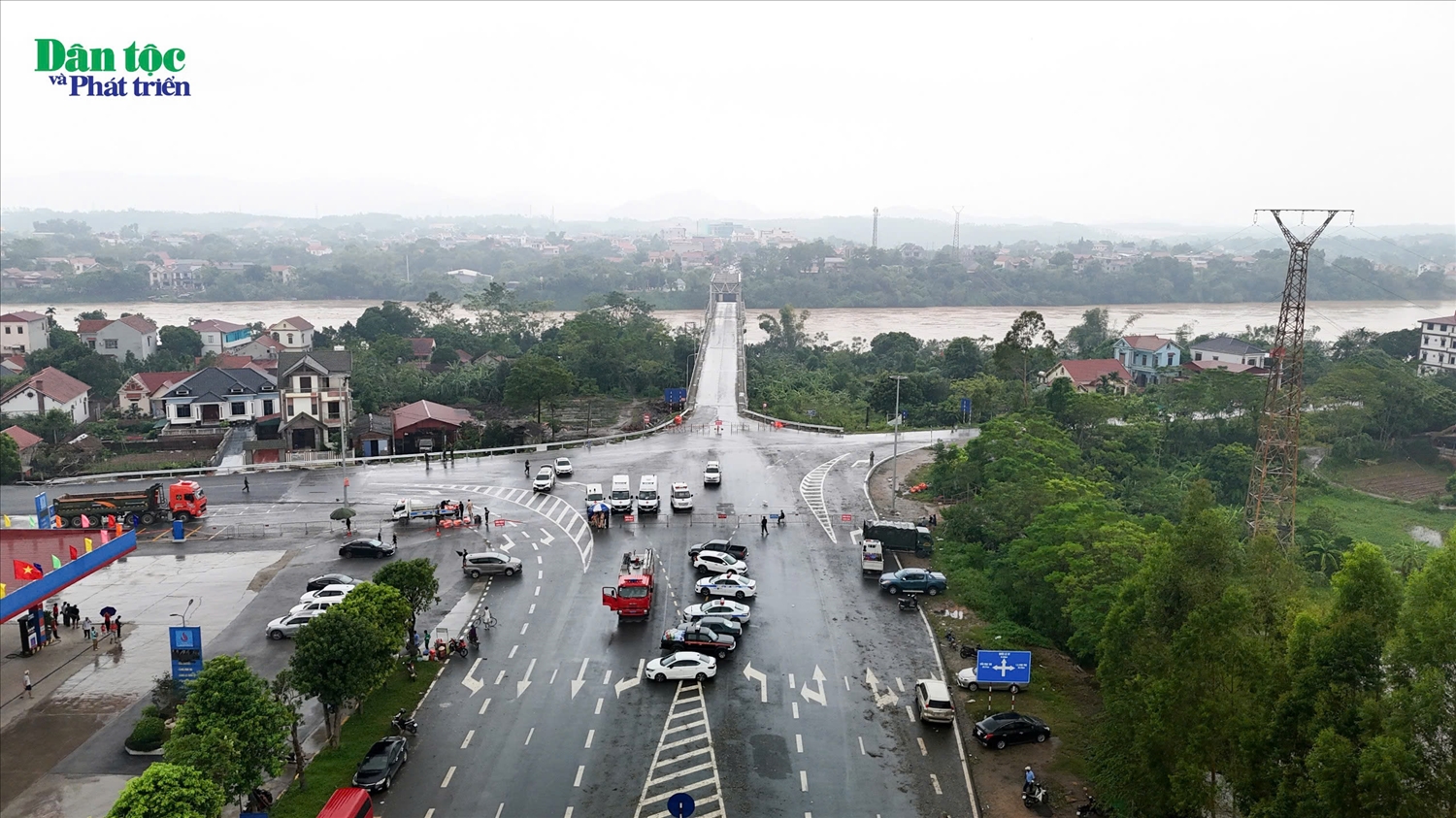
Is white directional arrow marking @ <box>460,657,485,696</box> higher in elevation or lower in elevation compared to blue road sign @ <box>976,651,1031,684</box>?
lower

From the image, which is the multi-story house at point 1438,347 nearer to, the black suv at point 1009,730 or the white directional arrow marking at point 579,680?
the black suv at point 1009,730

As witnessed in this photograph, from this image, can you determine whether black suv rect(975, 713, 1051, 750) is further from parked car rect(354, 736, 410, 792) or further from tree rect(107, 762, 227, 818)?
tree rect(107, 762, 227, 818)

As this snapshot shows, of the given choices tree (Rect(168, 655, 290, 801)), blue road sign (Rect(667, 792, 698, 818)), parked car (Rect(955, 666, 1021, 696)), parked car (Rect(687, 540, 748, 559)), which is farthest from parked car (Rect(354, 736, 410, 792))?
parked car (Rect(687, 540, 748, 559))

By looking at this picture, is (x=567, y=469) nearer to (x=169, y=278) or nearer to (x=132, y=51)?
(x=132, y=51)

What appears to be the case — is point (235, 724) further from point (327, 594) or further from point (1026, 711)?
point (1026, 711)

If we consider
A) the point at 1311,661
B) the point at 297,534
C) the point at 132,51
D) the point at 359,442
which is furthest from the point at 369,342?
the point at 1311,661

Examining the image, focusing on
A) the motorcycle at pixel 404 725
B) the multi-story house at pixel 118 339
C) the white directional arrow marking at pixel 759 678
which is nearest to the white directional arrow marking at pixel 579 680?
the motorcycle at pixel 404 725
